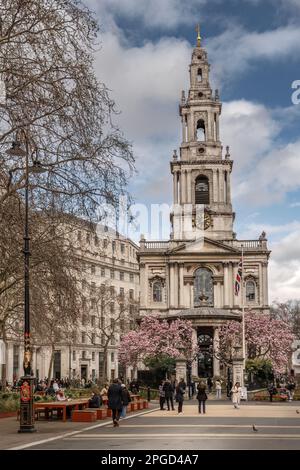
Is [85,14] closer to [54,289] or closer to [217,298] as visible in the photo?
[54,289]

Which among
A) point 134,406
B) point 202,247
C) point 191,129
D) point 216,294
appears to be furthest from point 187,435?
point 191,129

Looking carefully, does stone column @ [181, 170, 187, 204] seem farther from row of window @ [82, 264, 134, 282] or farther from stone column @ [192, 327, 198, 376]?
row of window @ [82, 264, 134, 282]

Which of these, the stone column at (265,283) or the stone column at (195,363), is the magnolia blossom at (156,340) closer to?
the stone column at (195,363)

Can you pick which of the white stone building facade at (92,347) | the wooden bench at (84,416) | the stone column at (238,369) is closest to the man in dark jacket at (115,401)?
the wooden bench at (84,416)

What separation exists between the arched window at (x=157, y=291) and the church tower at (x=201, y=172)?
18.4 ft

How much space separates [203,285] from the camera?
8481 cm

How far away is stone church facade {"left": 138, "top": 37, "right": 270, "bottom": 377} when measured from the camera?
84000mm

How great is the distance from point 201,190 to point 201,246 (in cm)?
772

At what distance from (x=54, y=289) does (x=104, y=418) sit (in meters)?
5.96

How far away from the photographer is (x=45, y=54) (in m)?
22.6

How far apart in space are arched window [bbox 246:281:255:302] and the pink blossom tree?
694 centimetres

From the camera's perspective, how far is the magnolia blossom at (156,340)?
74188 millimetres

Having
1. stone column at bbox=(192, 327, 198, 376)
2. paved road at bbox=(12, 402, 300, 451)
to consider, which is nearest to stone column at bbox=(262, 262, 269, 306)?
stone column at bbox=(192, 327, 198, 376)
